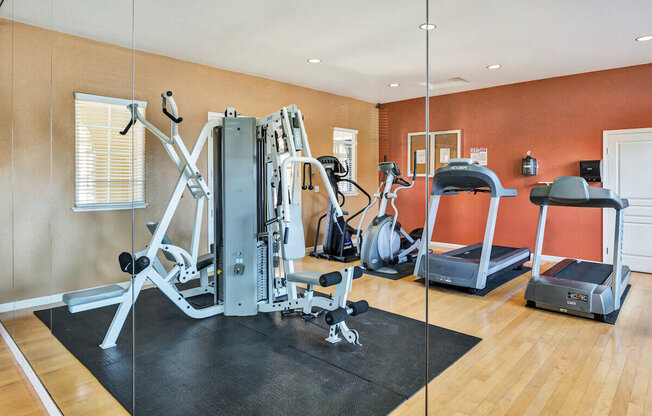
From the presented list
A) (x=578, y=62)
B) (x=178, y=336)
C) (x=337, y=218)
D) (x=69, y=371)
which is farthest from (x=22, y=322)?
(x=578, y=62)

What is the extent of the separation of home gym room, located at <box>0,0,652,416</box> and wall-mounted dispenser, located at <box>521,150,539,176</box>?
0.07 feet

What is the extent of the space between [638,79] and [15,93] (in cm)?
293

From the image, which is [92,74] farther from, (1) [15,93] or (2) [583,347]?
(2) [583,347]

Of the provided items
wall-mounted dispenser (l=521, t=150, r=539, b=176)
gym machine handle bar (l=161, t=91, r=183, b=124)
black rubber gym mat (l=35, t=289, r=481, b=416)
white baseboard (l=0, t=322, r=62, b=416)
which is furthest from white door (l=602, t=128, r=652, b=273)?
white baseboard (l=0, t=322, r=62, b=416)

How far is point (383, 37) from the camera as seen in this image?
4.11ft

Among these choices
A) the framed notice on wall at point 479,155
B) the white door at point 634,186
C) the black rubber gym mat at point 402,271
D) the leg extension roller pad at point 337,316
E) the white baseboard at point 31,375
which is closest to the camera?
the white door at point 634,186

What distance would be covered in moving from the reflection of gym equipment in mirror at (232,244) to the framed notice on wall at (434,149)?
351 mm

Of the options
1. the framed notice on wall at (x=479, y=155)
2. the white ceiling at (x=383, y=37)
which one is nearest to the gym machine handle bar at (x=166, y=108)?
the white ceiling at (x=383, y=37)

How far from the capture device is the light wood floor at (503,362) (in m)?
1.40

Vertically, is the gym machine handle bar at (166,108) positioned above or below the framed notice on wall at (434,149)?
above

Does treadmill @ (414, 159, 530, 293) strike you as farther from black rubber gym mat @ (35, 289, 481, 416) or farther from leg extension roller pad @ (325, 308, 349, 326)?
leg extension roller pad @ (325, 308, 349, 326)

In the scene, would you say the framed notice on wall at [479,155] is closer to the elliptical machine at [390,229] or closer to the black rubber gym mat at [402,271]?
the elliptical machine at [390,229]

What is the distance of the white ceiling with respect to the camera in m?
1.18

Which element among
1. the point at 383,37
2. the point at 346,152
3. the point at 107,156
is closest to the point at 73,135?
the point at 107,156
